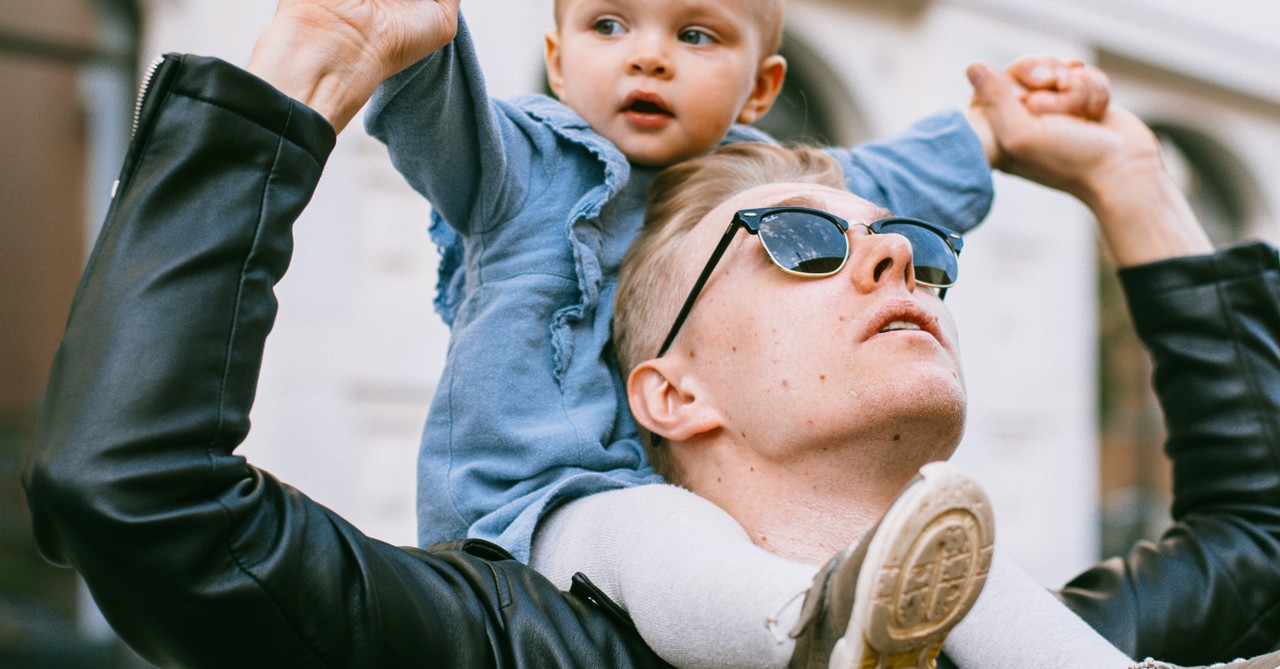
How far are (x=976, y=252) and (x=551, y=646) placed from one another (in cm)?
576

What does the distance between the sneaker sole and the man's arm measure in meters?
1.05

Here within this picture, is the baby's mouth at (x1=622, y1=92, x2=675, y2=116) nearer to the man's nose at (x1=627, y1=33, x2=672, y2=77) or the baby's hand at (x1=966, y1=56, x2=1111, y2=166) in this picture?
the man's nose at (x1=627, y1=33, x2=672, y2=77)

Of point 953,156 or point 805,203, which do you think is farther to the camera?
point 953,156

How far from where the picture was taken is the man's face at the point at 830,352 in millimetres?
1557

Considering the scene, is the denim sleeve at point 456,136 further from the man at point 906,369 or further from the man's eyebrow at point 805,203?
the man's eyebrow at point 805,203

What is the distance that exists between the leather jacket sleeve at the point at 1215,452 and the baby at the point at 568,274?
74 cm

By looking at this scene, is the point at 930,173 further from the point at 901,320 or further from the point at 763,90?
the point at 901,320

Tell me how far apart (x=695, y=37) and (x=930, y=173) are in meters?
0.56

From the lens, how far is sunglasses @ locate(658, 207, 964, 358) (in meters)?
1.67

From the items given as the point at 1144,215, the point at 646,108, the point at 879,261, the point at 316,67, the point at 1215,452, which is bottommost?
the point at 1215,452

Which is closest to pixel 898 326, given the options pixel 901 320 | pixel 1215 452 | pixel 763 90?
pixel 901 320

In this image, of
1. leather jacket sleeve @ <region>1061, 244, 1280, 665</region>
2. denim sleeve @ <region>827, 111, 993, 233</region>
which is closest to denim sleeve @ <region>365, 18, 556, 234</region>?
denim sleeve @ <region>827, 111, 993, 233</region>

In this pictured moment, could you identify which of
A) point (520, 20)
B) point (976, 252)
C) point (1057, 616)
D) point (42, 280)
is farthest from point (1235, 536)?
point (42, 280)

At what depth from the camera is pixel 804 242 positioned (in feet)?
5.50
